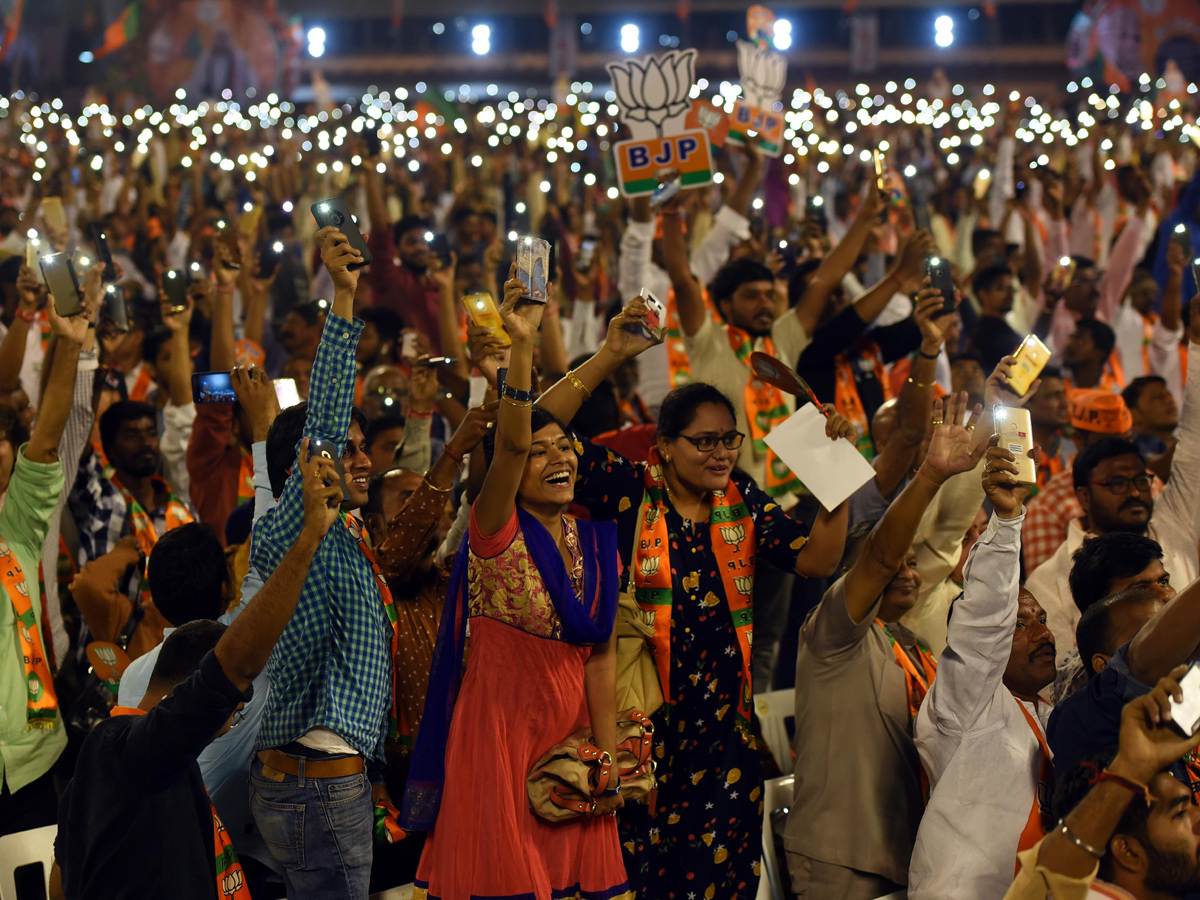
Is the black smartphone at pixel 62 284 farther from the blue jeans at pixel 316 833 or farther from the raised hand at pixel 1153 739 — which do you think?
the raised hand at pixel 1153 739

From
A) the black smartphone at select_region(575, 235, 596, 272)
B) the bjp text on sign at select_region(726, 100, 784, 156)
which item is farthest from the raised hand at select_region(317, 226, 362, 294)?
the bjp text on sign at select_region(726, 100, 784, 156)

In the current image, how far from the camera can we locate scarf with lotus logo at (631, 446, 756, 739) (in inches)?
121

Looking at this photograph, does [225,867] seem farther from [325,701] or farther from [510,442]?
[510,442]

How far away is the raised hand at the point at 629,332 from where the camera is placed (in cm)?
314

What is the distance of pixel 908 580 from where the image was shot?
3322 millimetres

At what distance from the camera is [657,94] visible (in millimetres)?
4785

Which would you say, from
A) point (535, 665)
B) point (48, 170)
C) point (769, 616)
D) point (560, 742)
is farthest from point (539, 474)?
point (48, 170)

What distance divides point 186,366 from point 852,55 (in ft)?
92.8

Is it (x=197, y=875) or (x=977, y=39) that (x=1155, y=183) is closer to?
(x=197, y=875)

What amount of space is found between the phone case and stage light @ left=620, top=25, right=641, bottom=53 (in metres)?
29.4

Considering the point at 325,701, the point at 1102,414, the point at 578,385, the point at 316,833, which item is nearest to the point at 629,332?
the point at 578,385

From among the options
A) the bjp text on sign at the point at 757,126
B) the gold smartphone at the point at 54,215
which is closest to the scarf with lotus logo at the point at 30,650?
the gold smartphone at the point at 54,215

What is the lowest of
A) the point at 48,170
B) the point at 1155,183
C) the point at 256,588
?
the point at 256,588

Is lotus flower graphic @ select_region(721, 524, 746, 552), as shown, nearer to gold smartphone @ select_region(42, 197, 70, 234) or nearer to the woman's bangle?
the woman's bangle
